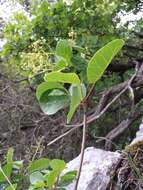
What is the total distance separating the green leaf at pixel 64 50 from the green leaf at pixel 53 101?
73 mm

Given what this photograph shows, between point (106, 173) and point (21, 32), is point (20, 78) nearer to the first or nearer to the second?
point (21, 32)

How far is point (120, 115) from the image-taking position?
15.4 feet

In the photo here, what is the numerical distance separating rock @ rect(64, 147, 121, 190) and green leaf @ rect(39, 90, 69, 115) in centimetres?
86

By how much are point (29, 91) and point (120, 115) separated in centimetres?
93

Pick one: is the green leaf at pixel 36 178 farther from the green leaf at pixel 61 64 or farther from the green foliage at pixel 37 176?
the green leaf at pixel 61 64

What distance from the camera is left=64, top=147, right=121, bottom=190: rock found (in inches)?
73.1

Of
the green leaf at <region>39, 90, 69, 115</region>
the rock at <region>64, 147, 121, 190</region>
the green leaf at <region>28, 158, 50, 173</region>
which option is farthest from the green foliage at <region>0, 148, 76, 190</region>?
the rock at <region>64, 147, 121, 190</region>

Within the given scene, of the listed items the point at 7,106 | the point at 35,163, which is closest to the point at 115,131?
the point at 7,106

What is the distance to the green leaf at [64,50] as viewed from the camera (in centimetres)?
90

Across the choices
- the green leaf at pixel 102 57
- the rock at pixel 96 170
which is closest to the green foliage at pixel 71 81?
the green leaf at pixel 102 57

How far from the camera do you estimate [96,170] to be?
2.01m

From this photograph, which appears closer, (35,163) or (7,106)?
(35,163)

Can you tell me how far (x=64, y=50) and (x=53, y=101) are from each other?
102mm

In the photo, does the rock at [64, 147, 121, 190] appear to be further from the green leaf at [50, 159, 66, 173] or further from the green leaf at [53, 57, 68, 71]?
the green leaf at [53, 57, 68, 71]
